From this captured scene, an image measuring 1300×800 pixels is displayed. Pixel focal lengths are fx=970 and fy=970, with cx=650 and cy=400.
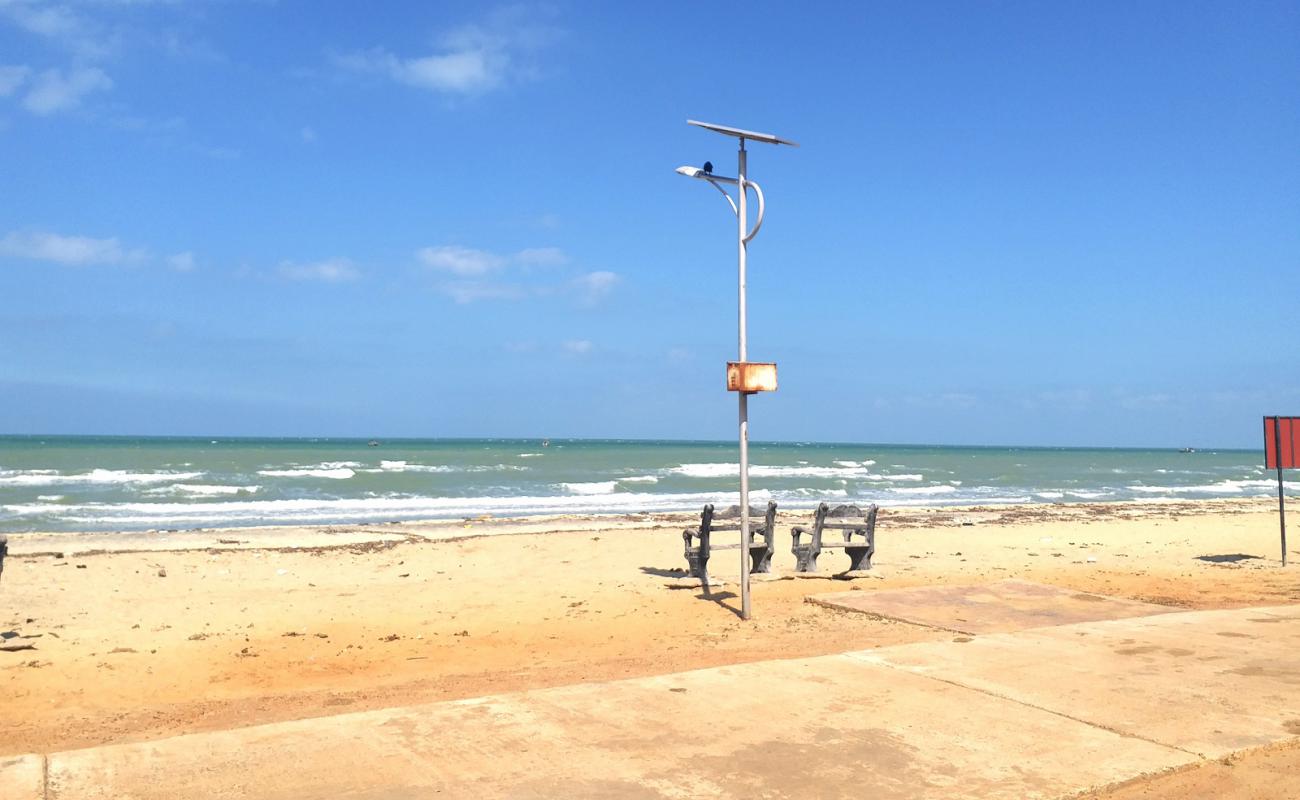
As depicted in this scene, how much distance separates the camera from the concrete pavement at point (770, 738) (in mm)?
4086

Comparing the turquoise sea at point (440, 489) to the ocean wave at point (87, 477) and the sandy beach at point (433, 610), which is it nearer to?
the ocean wave at point (87, 477)

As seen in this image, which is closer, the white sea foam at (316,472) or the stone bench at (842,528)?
the stone bench at (842,528)

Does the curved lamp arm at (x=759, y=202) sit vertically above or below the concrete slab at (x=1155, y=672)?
above

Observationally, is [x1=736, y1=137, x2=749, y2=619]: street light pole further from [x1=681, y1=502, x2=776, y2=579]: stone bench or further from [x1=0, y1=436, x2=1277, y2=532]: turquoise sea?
[x1=0, y1=436, x2=1277, y2=532]: turquoise sea

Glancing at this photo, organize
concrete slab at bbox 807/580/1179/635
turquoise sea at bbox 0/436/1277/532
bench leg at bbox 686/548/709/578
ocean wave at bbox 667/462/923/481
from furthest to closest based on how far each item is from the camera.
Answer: ocean wave at bbox 667/462/923/481 → turquoise sea at bbox 0/436/1277/532 → bench leg at bbox 686/548/709/578 → concrete slab at bbox 807/580/1179/635

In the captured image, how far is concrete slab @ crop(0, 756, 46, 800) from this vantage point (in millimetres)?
3897

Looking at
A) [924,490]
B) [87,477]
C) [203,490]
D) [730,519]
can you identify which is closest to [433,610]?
[730,519]

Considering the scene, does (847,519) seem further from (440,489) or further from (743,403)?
(440,489)

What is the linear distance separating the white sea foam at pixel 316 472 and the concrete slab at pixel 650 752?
1643 inches

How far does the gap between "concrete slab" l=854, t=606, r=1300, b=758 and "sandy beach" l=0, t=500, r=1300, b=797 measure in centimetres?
49

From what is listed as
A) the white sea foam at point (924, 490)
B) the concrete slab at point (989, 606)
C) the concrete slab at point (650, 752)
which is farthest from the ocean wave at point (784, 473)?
the concrete slab at point (650, 752)

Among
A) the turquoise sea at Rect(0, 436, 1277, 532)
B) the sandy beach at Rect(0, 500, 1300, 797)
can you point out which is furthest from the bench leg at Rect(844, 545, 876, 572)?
the turquoise sea at Rect(0, 436, 1277, 532)

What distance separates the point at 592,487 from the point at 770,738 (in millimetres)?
37430

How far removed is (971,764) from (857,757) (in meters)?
0.51
